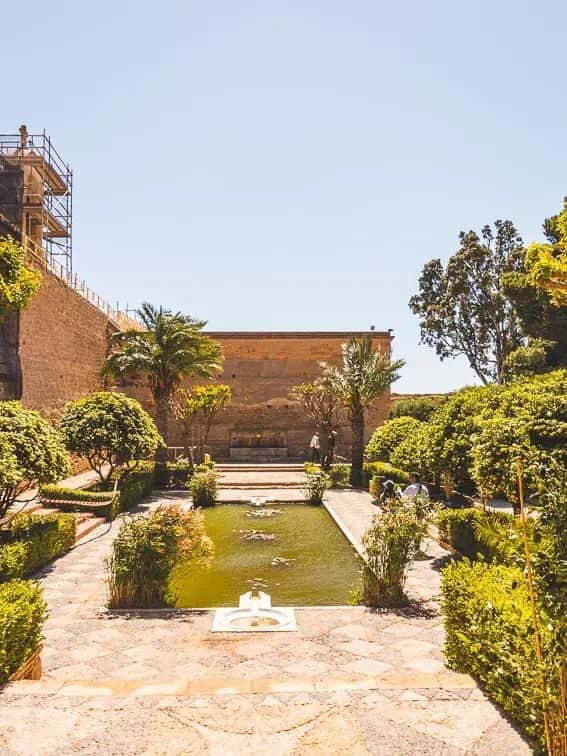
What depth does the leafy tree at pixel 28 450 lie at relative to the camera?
8641 mm

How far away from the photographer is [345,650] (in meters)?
6.14

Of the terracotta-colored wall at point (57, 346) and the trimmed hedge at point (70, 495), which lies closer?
the trimmed hedge at point (70, 495)

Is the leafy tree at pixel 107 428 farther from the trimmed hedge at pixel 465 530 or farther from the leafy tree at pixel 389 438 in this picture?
the trimmed hedge at pixel 465 530

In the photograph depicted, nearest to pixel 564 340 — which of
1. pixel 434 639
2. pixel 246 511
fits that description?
pixel 246 511

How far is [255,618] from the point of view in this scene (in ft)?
23.6

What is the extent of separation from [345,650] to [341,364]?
26247 millimetres

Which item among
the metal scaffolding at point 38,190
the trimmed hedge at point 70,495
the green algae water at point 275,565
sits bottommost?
the green algae water at point 275,565

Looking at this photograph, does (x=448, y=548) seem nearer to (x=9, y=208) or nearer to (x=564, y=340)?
(x=564, y=340)

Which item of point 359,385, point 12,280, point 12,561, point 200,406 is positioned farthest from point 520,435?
point 200,406

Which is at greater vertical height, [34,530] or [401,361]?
[401,361]

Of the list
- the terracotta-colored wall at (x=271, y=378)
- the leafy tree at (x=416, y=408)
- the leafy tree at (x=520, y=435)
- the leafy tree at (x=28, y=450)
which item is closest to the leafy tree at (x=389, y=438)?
the leafy tree at (x=416, y=408)

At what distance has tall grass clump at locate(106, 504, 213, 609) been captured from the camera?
7.61 meters

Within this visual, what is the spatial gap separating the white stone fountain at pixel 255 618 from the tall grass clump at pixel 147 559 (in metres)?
0.84

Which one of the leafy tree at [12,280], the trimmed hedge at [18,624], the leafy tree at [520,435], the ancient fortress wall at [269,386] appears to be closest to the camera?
the trimmed hedge at [18,624]
